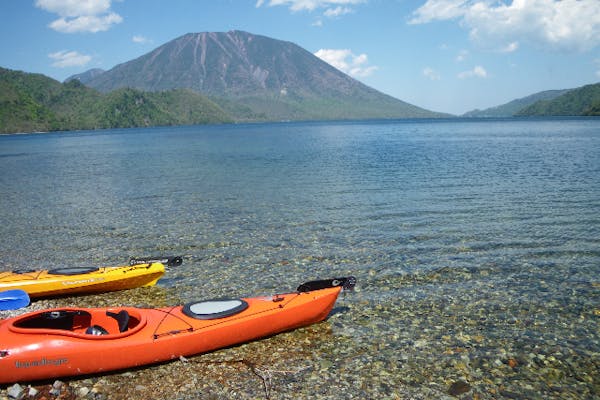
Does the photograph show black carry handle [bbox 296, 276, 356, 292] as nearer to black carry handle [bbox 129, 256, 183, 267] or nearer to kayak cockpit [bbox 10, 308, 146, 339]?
kayak cockpit [bbox 10, 308, 146, 339]

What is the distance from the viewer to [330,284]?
→ 10.9 metres

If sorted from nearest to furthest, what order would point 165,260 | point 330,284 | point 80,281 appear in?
point 330,284
point 80,281
point 165,260

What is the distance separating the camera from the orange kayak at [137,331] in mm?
8750

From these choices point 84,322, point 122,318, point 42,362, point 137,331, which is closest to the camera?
point 42,362

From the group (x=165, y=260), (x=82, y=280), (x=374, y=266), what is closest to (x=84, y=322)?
(x=82, y=280)

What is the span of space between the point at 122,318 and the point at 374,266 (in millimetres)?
8769

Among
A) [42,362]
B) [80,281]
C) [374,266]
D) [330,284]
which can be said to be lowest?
[374,266]

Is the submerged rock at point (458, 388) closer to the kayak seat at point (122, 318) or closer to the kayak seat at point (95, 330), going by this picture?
the kayak seat at point (122, 318)

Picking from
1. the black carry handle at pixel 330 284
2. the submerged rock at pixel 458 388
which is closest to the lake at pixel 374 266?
the submerged rock at pixel 458 388

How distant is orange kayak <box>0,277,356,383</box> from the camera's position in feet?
28.7

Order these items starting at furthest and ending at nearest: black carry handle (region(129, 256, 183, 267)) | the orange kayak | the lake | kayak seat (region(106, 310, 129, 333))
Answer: black carry handle (region(129, 256, 183, 267)) → kayak seat (region(106, 310, 129, 333)) → the lake → the orange kayak

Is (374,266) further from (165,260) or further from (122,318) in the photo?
(122,318)

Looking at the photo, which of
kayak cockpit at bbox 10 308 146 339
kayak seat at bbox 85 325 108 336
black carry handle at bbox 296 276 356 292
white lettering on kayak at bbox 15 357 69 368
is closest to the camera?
white lettering on kayak at bbox 15 357 69 368

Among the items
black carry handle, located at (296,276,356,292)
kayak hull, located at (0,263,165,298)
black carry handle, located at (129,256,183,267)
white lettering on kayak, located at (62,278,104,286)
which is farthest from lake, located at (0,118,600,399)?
→ black carry handle, located at (296,276,356,292)
